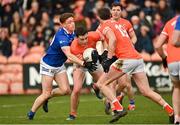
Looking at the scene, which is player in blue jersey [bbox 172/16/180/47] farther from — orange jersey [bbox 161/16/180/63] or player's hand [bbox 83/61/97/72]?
player's hand [bbox 83/61/97/72]

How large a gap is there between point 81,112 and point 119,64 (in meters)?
3.78

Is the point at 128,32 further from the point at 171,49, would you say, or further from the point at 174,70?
the point at 174,70

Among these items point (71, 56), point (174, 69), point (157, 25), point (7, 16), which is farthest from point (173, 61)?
point (7, 16)

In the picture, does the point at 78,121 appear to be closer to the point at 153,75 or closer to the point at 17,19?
the point at 153,75

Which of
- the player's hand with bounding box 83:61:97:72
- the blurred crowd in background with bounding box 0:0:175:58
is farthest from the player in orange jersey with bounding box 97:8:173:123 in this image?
the blurred crowd in background with bounding box 0:0:175:58

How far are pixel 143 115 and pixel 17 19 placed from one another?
1382 cm

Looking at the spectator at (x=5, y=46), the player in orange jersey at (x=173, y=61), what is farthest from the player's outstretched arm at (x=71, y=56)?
the spectator at (x=5, y=46)

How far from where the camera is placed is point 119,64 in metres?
17.1

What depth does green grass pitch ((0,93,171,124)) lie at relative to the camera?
1755 centimetres

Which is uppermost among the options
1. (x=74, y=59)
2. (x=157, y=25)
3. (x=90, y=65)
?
(x=74, y=59)

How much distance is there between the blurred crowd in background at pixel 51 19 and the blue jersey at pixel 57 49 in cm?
1058

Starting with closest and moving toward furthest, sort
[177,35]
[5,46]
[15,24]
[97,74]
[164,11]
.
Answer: [177,35]
[97,74]
[5,46]
[164,11]
[15,24]

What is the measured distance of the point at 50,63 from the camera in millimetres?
18516

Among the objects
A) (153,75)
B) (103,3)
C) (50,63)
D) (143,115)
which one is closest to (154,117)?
(143,115)
